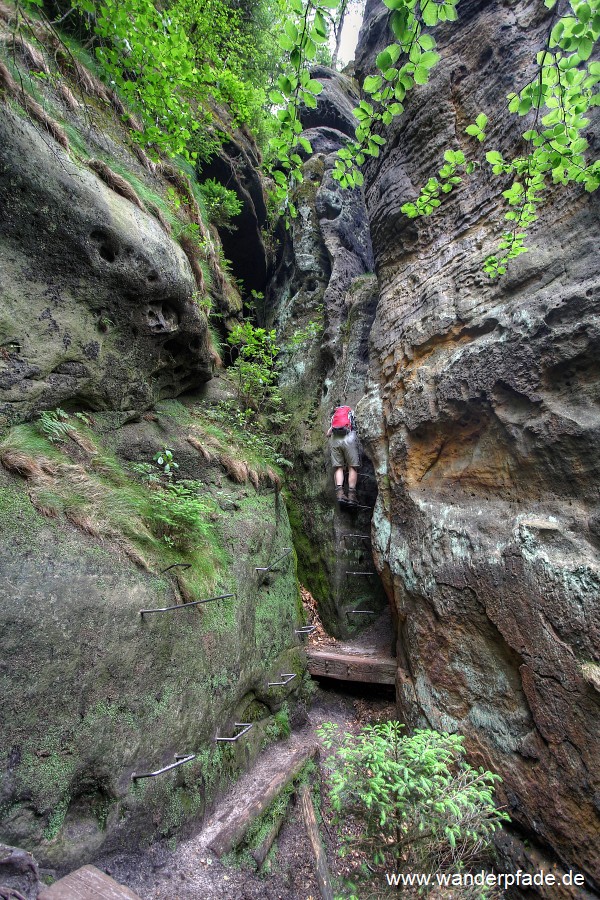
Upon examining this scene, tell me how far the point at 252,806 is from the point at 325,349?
8.38m

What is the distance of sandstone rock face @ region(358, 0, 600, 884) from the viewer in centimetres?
387

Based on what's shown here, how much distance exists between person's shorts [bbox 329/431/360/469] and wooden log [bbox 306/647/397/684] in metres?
3.32

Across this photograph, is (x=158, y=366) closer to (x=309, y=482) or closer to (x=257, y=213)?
(x=309, y=482)

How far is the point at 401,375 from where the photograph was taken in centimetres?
646

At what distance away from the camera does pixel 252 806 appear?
157 inches

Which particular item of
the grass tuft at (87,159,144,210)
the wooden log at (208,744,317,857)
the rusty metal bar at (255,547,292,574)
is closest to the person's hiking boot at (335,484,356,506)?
the rusty metal bar at (255,547,292,574)

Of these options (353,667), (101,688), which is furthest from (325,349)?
(101,688)

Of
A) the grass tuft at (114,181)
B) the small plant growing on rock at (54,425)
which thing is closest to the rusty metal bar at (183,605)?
the small plant growing on rock at (54,425)

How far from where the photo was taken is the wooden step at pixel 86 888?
7.88 feet

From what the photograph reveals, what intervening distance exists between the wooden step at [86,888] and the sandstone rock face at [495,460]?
3.67m

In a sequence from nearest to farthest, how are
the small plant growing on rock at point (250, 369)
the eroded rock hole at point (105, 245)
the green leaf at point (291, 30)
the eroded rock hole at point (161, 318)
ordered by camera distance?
the green leaf at point (291, 30)
the eroded rock hole at point (105, 245)
the eroded rock hole at point (161, 318)
the small plant growing on rock at point (250, 369)

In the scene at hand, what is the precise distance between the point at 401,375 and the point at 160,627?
4.91 metres

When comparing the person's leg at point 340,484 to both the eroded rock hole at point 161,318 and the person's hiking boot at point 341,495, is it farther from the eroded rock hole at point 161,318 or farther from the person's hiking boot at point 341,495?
the eroded rock hole at point 161,318

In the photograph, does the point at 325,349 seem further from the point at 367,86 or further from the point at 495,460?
the point at 367,86
